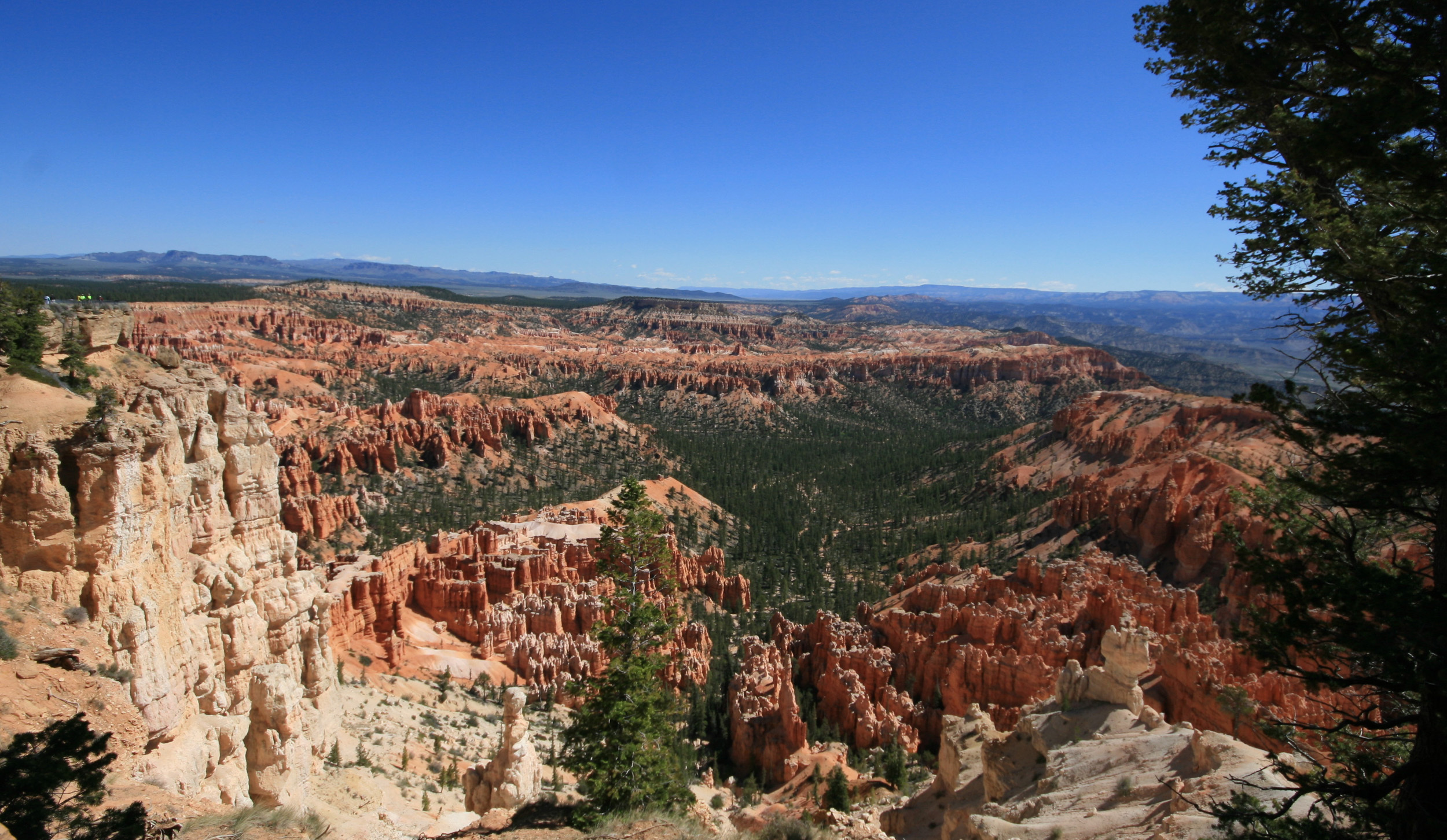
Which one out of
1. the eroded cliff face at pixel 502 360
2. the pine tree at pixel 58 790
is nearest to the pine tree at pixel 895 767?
the pine tree at pixel 58 790

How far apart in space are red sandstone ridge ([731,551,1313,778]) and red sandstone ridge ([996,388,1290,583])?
461cm

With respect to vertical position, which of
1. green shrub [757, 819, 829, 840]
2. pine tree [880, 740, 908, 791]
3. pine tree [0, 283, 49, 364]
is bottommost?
pine tree [880, 740, 908, 791]

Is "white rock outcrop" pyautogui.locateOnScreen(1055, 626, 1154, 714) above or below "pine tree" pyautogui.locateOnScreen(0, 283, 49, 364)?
below

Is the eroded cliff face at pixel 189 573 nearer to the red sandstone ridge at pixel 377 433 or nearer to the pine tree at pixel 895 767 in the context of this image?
the pine tree at pixel 895 767

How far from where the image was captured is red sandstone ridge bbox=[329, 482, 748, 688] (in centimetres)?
2991

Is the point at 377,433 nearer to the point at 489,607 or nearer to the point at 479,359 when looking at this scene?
the point at 489,607

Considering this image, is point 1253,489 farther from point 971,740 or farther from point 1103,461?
point 1103,461

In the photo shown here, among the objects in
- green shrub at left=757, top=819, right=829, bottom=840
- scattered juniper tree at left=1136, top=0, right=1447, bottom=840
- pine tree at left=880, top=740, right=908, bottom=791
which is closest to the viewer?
scattered juniper tree at left=1136, top=0, right=1447, bottom=840

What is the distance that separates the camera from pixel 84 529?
10.4 metres

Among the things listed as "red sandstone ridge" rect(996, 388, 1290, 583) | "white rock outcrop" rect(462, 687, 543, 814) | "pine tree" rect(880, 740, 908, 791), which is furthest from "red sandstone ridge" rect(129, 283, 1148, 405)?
"pine tree" rect(880, 740, 908, 791)

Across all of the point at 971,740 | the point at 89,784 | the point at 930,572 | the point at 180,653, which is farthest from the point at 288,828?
the point at 930,572

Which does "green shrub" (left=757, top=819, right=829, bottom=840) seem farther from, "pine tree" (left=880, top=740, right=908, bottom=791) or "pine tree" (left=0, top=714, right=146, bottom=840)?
"pine tree" (left=880, top=740, right=908, bottom=791)

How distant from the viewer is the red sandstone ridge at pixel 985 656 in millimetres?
23062

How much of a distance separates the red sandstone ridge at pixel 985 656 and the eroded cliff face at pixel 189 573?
17.6 meters
